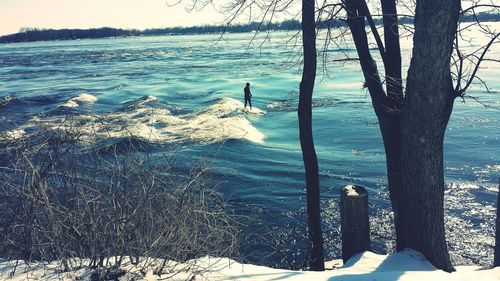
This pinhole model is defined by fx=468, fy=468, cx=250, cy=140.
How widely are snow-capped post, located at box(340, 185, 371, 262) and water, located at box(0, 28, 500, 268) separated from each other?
1146 millimetres

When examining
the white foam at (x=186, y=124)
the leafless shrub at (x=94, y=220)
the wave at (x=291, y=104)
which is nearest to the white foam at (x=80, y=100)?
the white foam at (x=186, y=124)

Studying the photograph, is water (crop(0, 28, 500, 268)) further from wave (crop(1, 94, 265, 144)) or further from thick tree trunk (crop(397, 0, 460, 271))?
thick tree trunk (crop(397, 0, 460, 271))

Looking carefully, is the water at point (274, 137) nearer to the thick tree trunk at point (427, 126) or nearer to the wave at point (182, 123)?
the wave at point (182, 123)

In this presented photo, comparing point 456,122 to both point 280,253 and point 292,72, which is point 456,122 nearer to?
point 280,253

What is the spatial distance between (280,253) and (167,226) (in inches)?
163

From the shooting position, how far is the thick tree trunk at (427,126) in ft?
16.3

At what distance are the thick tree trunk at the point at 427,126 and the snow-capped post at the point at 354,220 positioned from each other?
0.46 m

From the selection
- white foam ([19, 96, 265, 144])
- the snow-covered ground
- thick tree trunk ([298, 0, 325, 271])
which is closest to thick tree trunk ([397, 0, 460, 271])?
the snow-covered ground

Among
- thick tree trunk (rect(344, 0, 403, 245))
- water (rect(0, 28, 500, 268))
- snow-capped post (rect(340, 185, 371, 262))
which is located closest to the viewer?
snow-capped post (rect(340, 185, 371, 262))

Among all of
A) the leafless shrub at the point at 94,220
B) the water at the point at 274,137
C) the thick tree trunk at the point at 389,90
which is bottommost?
the water at the point at 274,137

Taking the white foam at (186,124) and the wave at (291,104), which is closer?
the white foam at (186,124)

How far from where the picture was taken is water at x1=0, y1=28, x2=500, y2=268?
8.95 metres

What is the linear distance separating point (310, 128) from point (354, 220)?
1.57 m

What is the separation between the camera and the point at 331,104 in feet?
75.3
